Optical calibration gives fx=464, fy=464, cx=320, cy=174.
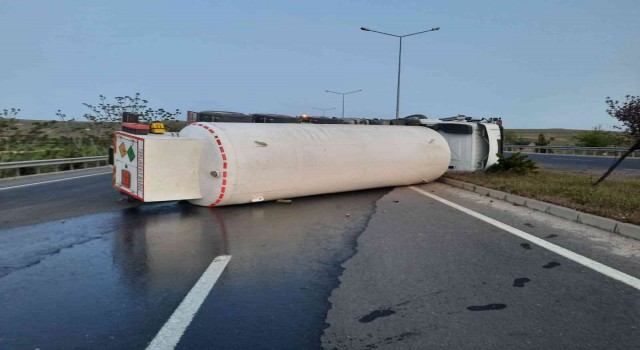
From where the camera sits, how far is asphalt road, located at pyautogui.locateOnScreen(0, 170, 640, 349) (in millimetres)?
3635

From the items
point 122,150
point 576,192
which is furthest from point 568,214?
point 122,150

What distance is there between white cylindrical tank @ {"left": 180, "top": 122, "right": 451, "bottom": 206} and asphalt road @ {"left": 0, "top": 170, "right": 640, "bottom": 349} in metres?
0.78

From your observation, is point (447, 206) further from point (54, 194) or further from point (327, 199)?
point (54, 194)

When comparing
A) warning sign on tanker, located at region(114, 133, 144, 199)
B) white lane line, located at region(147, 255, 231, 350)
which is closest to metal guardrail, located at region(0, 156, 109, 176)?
warning sign on tanker, located at region(114, 133, 144, 199)

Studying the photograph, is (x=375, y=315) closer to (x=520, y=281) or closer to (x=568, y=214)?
(x=520, y=281)

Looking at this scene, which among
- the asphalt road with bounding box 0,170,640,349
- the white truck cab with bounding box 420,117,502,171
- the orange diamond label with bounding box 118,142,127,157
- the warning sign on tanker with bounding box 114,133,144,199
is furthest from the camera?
the white truck cab with bounding box 420,117,502,171

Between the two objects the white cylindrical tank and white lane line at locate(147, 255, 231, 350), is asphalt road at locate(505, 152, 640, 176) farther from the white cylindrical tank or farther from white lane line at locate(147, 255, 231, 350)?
white lane line at locate(147, 255, 231, 350)

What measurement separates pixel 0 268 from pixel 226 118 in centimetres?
747

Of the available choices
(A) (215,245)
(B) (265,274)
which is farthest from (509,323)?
(A) (215,245)

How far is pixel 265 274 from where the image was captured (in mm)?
5184

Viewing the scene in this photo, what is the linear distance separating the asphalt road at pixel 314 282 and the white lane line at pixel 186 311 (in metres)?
0.07

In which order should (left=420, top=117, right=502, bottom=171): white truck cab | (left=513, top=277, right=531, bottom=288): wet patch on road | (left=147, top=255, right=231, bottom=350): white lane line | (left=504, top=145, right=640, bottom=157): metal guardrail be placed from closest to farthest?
1. (left=147, top=255, right=231, bottom=350): white lane line
2. (left=513, top=277, right=531, bottom=288): wet patch on road
3. (left=420, top=117, right=502, bottom=171): white truck cab
4. (left=504, top=145, right=640, bottom=157): metal guardrail

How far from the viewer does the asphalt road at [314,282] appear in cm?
363

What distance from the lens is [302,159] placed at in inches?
392
